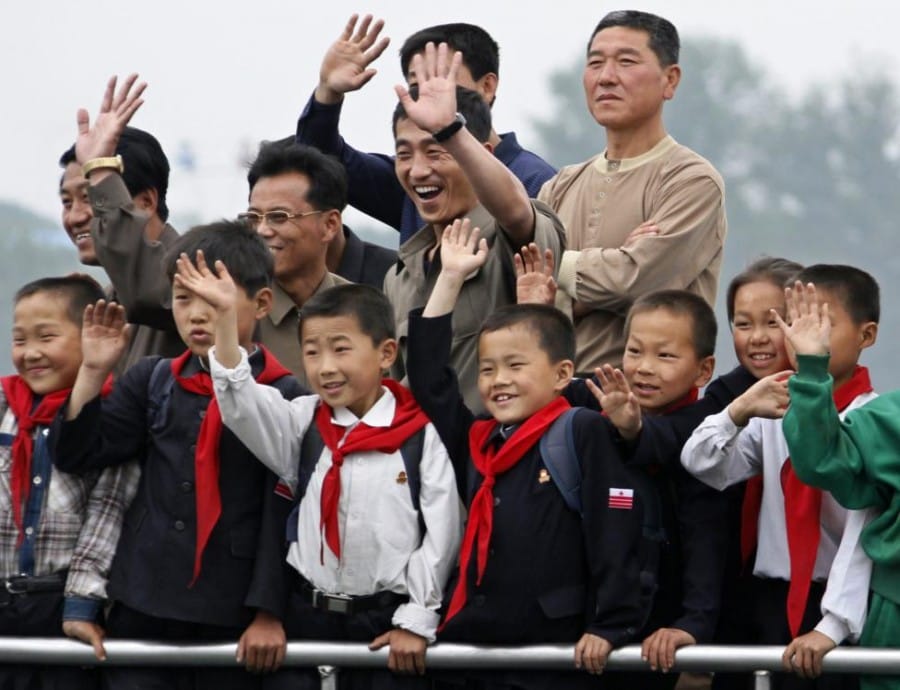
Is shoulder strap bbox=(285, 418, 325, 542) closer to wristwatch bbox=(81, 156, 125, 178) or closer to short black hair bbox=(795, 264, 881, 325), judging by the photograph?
wristwatch bbox=(81, 156, 125, 178)

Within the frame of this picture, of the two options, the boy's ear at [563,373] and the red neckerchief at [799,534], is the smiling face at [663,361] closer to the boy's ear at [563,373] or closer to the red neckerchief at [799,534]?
the boy's ear at [563,373]

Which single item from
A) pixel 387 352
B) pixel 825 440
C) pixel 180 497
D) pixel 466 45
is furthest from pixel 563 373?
pixel 466 45

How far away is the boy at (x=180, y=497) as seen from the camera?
22.0 feet

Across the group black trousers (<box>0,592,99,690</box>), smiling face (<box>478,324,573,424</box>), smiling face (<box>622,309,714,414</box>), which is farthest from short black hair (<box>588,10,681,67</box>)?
black trousers (<box>0,592,99,690</box>)

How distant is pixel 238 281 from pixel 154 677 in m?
1.28

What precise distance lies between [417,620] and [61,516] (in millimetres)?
1226

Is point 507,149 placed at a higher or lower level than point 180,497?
higher

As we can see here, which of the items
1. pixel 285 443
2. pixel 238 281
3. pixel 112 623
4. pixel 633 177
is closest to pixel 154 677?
pixel 112 623

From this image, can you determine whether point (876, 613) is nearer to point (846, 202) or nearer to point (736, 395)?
point (736, 395)

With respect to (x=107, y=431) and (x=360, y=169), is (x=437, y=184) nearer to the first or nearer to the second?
(x=360, y=169)

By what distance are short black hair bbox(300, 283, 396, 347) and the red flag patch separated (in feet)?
2.97

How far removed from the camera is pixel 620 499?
6.53 m

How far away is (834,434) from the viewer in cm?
636

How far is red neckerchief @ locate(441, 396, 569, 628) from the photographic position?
21.5 ft
